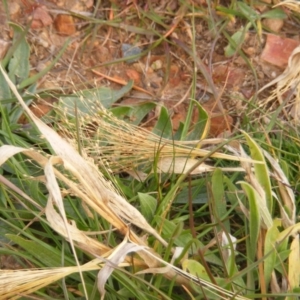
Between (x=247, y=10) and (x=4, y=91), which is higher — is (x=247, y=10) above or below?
above

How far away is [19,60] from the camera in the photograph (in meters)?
1.63

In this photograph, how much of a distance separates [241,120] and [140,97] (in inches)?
11.2

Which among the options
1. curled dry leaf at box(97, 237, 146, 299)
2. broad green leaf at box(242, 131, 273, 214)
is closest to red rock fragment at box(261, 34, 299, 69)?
broad green leaf at box(242, 131, 273, 214)

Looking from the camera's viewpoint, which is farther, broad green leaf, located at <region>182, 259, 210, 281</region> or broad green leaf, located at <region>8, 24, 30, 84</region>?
broad green leaf, located at <region>8, 24, 30, 84</region>

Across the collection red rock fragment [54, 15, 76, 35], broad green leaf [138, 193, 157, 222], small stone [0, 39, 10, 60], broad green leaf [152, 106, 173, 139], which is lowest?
broad green leaf [138, 193, 157, 222]

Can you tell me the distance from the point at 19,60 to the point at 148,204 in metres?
0.56

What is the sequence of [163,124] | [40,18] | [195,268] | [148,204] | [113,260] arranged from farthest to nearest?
[40,18] < [163,124] < [148,204] < [195,268] < [113,260]

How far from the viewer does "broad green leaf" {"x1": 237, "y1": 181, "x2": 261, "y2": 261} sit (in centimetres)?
128

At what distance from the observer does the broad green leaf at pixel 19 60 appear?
5.31ft

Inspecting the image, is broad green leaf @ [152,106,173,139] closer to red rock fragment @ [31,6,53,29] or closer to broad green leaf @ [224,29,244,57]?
broad green leaf @ [224,29,244,57]

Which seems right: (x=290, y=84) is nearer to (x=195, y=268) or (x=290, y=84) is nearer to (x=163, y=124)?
(x=163, y=124)

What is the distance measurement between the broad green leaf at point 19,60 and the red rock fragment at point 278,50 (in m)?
0.67

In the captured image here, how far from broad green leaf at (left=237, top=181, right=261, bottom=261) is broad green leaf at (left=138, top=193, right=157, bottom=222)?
213mm

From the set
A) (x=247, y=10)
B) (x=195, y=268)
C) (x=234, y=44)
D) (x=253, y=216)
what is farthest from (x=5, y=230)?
(x=247, y=10)
